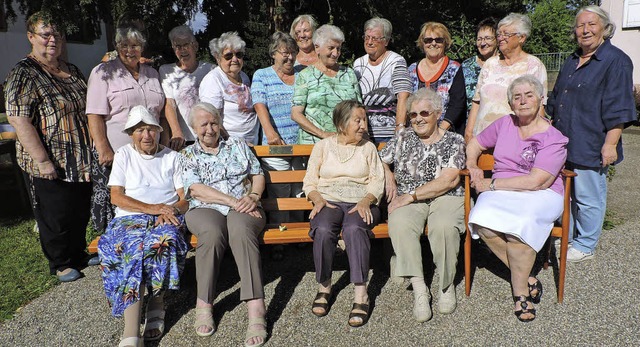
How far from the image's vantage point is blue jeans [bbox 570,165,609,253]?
3.88m

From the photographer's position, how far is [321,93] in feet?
12.7

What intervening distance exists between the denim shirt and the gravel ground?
94cm

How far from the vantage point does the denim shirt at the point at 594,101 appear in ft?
11.8

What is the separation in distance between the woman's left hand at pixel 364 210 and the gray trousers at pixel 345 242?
0.11 feet

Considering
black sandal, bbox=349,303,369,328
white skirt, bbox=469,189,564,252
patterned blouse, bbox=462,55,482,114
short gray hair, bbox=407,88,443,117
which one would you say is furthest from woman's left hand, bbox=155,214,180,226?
patterned blouse, bbox=462,55,482,114

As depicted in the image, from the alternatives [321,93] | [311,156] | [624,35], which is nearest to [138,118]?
[311,156]

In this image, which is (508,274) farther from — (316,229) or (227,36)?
(227,36)

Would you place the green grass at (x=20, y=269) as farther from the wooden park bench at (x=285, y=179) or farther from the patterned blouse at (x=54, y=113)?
the wooden park bench at (x=285, y=179)

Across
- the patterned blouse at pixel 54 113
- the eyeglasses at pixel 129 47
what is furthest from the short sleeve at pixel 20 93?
the eyeglasses at pixel 129 47

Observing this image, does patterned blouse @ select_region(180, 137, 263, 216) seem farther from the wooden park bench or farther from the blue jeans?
the blue jeans

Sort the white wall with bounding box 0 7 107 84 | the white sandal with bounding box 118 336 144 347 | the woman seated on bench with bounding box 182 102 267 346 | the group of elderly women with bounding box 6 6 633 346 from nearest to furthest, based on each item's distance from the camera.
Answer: the white sandal with bounding box 118 336 144 347
the woman seated on bench with bounding box 182 102 267 346
the group of elderly women with bounding box 6 6 633 346
the white wall with bounding box 0 7 107 84

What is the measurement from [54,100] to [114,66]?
19.1 inches

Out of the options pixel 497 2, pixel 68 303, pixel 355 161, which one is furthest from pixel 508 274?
pixel 497 2

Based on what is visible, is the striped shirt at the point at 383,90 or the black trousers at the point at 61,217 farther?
the striped shirt at the point at 383,90
